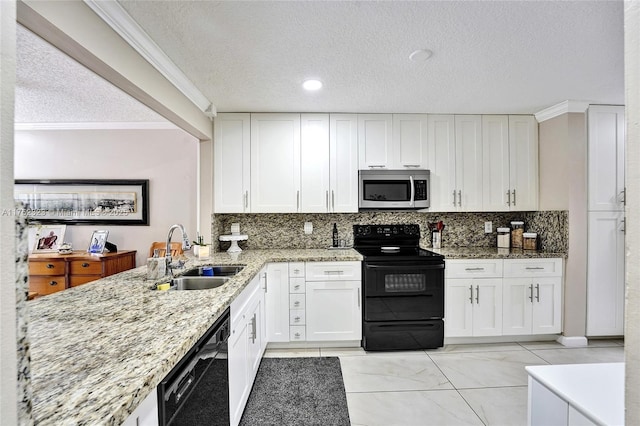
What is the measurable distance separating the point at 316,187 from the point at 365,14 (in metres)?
1.84

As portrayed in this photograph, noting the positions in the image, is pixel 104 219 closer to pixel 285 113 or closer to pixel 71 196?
pixel 71 196

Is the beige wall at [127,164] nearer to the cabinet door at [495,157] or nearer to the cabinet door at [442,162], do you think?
the cabinet door at [442,162]

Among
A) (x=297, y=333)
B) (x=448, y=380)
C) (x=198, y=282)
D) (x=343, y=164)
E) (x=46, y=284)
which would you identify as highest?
(x=343, y=164)

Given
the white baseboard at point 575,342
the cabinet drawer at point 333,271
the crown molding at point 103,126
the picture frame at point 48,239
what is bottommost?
the white baseboard at point 575,342

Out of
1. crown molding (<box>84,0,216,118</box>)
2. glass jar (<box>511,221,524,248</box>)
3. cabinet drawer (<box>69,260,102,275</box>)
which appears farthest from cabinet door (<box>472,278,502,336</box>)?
cabinet drawer (<box>69,260,102,275</box>)

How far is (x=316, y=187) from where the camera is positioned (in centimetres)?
330

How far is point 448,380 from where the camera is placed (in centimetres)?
246

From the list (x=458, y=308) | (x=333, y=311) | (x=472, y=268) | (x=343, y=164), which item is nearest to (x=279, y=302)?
(x=333, y=311)

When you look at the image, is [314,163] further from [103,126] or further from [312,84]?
[103,126]

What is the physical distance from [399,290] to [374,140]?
159 cm

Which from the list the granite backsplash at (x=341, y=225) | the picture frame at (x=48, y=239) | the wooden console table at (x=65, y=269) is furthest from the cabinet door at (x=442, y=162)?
the picture frame at (x=48, y=239)

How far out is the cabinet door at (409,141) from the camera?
3338 mm

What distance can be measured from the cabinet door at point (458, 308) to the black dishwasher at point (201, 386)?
7.43 feet

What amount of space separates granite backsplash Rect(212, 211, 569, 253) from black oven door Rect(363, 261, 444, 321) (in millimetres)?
724
